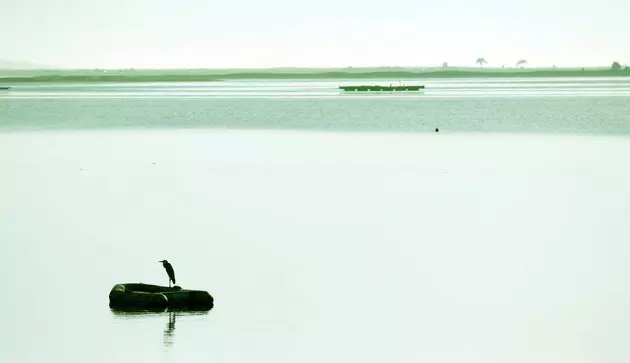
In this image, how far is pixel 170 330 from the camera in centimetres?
1773

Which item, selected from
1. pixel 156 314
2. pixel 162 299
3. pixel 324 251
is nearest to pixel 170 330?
pixel 156 314

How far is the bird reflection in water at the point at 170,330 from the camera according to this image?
56.1 feet

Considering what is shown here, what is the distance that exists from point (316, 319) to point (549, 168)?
24.6m

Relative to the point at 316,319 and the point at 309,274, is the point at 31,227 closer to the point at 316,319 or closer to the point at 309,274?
the point at 309,274

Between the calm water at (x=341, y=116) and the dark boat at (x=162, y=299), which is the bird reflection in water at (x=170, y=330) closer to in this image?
the dark boat at (x=162, y=299)

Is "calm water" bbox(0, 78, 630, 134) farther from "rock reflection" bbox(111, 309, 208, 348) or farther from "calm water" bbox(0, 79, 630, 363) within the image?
"rock reflection" bbox(111, 309, 208, 348)

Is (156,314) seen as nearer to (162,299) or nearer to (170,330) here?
(162,299)

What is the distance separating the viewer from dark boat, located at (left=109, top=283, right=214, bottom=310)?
18.9 m

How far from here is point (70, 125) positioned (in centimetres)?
7469

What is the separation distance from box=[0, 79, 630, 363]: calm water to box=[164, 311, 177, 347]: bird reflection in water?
0.24 feet

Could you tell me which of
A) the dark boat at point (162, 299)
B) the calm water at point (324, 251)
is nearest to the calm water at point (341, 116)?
the calm water at point (324, 251)

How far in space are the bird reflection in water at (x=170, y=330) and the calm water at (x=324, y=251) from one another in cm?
7

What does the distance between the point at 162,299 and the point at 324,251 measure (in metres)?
6.30

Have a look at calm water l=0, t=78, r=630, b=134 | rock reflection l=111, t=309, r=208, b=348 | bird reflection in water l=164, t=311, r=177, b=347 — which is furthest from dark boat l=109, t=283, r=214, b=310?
calm water l=0, t=78, r=630, b=134
